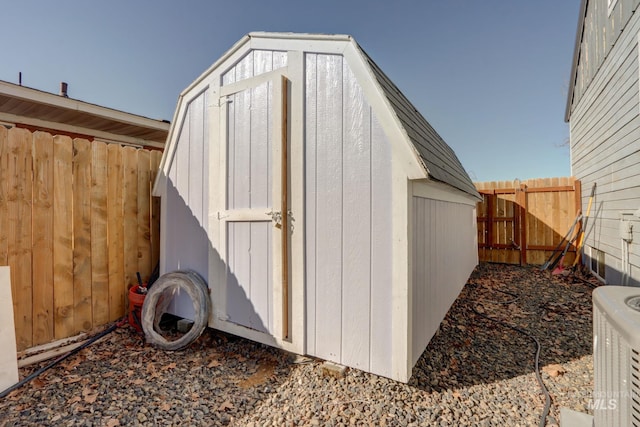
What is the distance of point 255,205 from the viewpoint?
2.79 m

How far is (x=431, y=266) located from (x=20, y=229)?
159 inches

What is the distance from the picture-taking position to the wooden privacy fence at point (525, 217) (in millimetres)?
7039

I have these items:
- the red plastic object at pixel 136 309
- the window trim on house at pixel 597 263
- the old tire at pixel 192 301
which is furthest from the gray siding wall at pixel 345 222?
the window trim on house at pixel 597 263

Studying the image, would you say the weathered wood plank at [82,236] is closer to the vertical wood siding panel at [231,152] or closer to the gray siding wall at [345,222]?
the vertical wood siding panel at [231,152]

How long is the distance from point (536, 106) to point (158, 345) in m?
13.3

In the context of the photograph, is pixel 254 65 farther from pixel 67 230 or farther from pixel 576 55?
pixel 576 55

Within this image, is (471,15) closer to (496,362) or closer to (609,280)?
(609,280)

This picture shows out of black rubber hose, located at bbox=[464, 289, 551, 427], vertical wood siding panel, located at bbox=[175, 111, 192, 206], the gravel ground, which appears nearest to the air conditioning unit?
black rubber hose, located at bbox=[464, 289, 551, 427]

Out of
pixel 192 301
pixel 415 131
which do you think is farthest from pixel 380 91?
pixel 192 301

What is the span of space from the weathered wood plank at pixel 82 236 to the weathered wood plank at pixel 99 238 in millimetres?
38

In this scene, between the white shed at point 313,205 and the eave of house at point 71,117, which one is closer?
the white shed at point 313,205

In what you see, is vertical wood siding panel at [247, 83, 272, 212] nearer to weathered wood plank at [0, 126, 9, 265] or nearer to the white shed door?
the white shed door

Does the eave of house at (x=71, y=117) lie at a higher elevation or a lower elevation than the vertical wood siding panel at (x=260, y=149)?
higher

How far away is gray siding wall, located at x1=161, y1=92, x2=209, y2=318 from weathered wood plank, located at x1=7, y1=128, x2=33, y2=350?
1219mm
